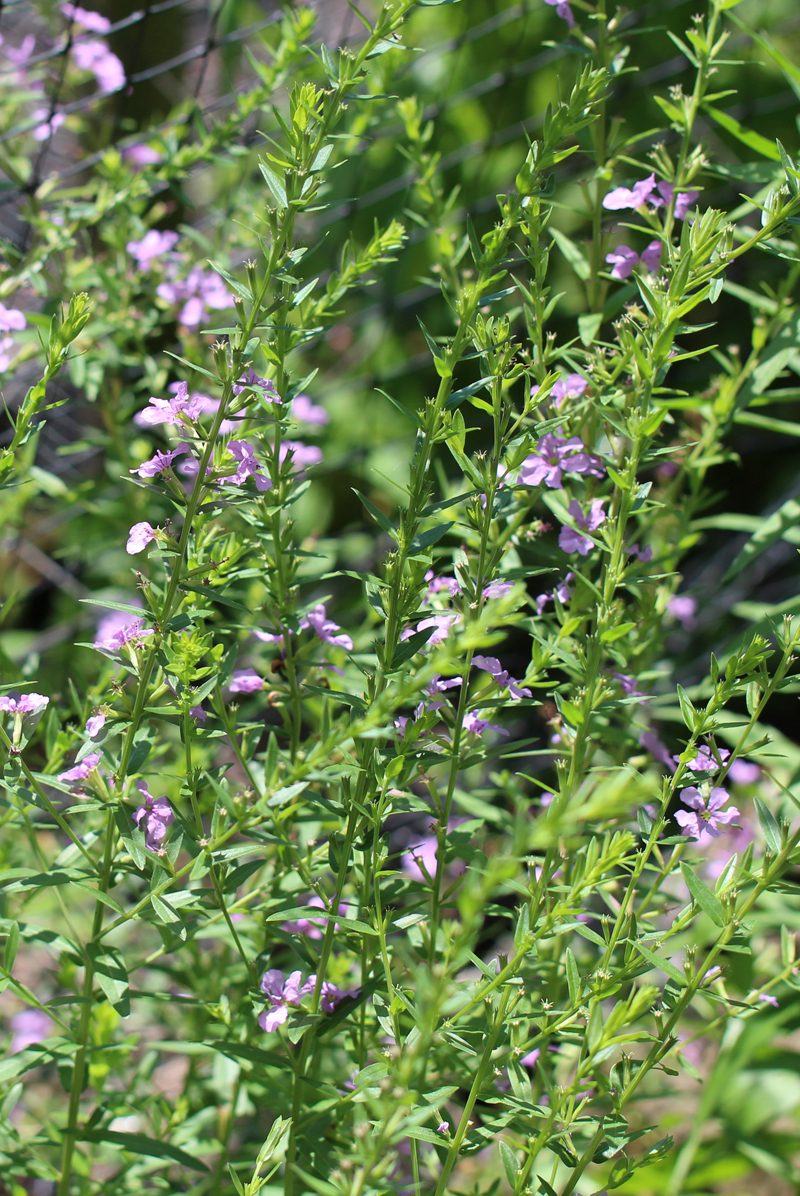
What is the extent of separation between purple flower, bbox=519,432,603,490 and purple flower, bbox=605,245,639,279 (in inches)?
6.3

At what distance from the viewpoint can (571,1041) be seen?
80cm

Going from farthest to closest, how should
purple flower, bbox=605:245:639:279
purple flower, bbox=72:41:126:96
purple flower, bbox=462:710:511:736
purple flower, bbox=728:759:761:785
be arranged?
purple flower, bbox=728:759:761:785
purple flower, bbox=72:41:126:96
purple flower, bbox=605:245:639:279
purple flower, bbox=462:710:511:736

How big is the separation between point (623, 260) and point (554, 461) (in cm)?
21

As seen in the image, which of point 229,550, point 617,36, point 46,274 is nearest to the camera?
point 229,550

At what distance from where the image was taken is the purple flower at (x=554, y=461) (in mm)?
732

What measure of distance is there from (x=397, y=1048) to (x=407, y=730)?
0.64 ft

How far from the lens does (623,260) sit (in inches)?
32.5

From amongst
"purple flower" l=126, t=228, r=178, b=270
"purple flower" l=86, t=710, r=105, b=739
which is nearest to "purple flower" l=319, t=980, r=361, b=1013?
"purple flower" l=86, t=710, r=105, b=739

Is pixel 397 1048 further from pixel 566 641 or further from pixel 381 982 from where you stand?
pixel 566 641

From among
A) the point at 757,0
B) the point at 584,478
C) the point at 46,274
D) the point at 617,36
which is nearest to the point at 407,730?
the point at 584,478

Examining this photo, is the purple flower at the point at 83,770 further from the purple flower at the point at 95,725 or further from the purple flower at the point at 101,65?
the purple flower at the point at 101,65

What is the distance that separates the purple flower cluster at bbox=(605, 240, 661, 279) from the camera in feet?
2.70

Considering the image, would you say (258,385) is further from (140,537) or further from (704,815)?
(704,815)

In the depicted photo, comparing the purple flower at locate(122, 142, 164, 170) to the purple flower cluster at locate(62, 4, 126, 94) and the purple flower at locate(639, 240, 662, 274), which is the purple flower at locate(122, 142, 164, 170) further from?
the purple flower at locate(639, 240, 662, 274)
